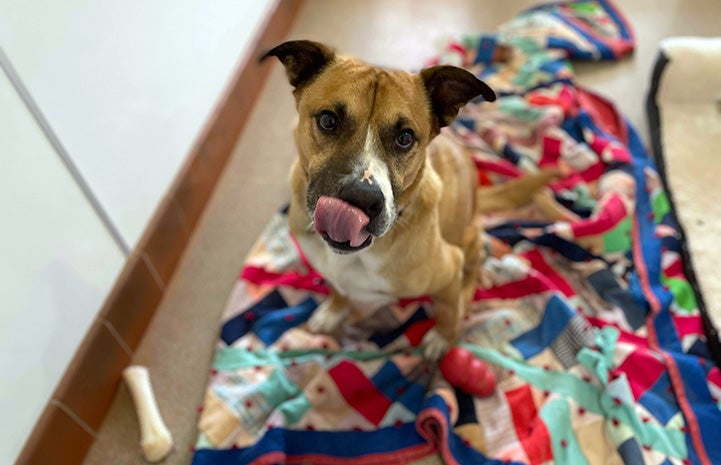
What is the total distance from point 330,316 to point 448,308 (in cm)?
50

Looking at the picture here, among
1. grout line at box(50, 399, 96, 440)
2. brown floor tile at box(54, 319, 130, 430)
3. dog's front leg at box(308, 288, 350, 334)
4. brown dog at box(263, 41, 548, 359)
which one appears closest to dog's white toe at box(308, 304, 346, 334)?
dog's front leg at box(308, 288, 350, 334)

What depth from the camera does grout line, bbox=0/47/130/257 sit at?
5.31 feet

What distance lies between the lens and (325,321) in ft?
7.43

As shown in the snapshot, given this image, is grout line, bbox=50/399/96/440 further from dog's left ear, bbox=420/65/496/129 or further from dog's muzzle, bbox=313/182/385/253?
dog's left ear, bbox=420/65/496/129

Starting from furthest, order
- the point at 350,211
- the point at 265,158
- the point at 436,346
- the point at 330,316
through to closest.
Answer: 1. the point at 265,158
2. the point at 330,316
3. the point at 436,346
4. the point at 350,211

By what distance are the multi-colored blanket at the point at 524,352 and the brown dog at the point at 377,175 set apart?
36 centimetres

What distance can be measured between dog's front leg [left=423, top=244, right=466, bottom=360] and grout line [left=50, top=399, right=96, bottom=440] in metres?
1.30

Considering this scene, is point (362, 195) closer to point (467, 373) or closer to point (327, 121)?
point (327, 121)

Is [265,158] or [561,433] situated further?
[265,158]

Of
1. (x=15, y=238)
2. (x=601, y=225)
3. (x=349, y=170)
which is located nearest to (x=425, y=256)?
(x=349, y=170)

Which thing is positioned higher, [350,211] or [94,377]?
[350,211]

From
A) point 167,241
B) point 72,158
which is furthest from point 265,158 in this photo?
point 72,158

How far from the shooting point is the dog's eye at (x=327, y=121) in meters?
1.50

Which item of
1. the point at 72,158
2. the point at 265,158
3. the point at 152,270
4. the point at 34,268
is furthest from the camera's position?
the point at 265,158
